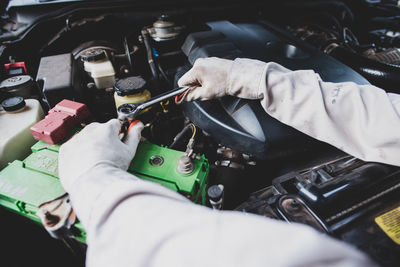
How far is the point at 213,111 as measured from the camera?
883 mm

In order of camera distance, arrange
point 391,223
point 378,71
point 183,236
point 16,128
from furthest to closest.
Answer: point 378,71 → point 16,128 → point 391,223 → point 183,236

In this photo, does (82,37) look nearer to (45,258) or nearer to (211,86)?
(211,86)

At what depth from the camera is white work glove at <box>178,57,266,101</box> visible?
844 mm

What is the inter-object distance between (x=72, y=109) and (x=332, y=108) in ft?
3.10

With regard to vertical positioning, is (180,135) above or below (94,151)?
below

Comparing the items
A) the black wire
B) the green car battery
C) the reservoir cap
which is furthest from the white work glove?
the reservoir cap

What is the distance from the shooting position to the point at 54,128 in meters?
0.80

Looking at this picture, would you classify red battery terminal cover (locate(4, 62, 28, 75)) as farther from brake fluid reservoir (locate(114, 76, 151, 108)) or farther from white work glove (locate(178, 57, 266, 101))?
white work glove (locate(178, 57, 266, 101))

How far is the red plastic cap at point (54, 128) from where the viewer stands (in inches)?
31.3

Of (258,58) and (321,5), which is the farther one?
(321,5)

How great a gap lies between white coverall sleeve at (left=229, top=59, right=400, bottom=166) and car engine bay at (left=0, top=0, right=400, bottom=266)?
51mm

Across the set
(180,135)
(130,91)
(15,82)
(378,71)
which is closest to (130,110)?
(130,91)

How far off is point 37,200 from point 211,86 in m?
0.67

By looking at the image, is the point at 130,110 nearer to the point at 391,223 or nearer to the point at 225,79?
the point at 225,79
